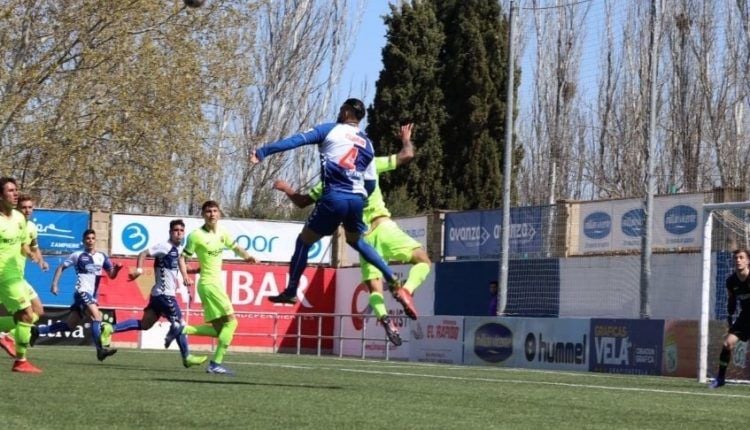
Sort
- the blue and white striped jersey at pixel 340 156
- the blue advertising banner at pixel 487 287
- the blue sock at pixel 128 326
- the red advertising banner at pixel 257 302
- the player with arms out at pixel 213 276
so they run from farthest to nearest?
1. the red advertising banner at pixel 257 302
2. the blue advertising banner at pixel 487 287
3. the blue sock at pixel 128 326
4. the player with arms out at pixel 213 276
5. the blue and white striped jersey at pixel 340 156

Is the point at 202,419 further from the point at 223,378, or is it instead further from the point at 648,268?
the point at 648,268

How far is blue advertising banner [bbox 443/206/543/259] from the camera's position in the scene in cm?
3262

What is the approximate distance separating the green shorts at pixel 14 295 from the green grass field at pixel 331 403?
80cm

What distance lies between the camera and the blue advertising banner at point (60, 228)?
120 ft

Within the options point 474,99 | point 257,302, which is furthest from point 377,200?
point 474,99

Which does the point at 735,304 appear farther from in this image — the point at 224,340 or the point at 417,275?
the point at 224,340

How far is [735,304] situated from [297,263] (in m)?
7.00

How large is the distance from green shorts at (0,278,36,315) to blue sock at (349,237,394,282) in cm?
354

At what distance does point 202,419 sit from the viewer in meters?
9.24

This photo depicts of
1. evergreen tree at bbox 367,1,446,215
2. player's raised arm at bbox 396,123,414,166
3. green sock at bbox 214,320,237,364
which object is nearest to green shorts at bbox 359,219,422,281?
player's raised arm at bbox 396,123,414,166

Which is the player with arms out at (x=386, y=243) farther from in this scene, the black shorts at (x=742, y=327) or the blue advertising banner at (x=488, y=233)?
the blue advertising banner at (x=488, y=233)

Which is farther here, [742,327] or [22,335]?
[742,327]

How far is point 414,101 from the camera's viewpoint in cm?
5709


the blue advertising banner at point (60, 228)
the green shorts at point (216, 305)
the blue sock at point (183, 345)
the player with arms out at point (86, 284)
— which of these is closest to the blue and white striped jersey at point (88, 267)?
the player with arms out at point (86, 284)
